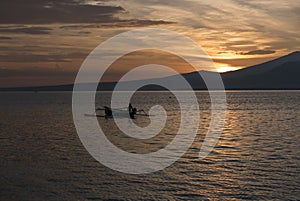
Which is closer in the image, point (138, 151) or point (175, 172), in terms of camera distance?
point (175, 172)

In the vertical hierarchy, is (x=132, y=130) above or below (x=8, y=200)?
below

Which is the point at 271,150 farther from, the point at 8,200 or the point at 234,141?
the point at 8,200

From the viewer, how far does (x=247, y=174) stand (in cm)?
2825

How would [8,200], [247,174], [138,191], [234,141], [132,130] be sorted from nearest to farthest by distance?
[8,200]
[138,191]
[247,174]
[234,141]
[132,130]

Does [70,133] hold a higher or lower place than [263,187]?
lower

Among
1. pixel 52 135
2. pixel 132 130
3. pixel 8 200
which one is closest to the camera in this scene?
pixel 8 200

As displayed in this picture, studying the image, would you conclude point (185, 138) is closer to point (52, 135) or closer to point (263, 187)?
point (52, 135)

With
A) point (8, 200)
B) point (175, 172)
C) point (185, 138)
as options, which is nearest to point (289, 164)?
point (175, 172)

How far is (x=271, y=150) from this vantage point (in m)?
38.7

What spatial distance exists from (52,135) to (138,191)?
102 ft

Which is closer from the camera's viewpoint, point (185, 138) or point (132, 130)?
point (185, 138)

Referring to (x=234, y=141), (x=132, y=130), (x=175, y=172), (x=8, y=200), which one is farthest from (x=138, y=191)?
(x=132, y=130)

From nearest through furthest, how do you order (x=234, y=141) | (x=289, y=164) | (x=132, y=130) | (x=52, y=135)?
1. (x=289, y=164)
2. (x=234, y=141)
3. (x=52, y=135)
4. (x=132, y=130)

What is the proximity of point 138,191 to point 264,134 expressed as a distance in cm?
3392
